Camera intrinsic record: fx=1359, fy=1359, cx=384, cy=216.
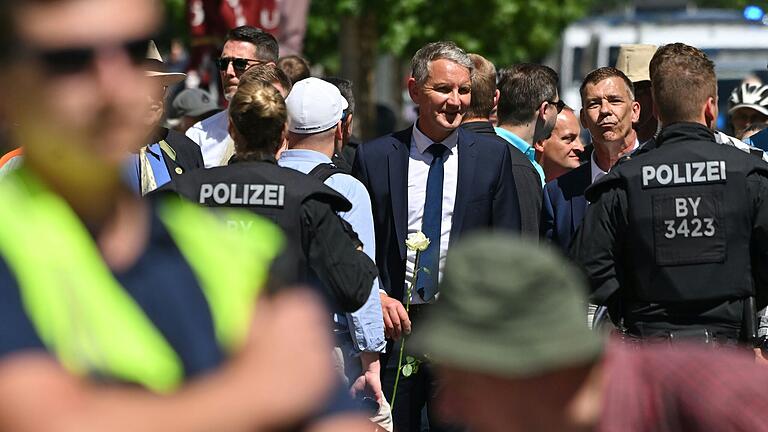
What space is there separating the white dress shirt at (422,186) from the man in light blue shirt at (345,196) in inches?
16.9

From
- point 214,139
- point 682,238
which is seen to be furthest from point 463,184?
point 214,139

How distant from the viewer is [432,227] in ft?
19.8

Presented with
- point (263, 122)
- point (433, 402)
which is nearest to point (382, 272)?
point (433, 402)

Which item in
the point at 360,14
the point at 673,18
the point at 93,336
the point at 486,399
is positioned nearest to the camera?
the point at 93,336

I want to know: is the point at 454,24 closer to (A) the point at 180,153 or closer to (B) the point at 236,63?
(B) the point at 236,63

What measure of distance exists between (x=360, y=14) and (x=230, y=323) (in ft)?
71.4

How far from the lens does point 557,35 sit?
26750mm

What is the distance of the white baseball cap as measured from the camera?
5637 mm

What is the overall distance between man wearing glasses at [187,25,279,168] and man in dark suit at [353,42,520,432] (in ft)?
3.63

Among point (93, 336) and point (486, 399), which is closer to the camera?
point (93, 336)

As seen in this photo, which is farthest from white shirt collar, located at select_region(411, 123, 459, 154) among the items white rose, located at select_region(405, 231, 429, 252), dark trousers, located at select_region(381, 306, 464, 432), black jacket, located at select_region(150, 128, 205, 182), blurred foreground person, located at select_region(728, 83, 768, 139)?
blurred foreground person, located at select_region(728, 83, 768, 139)

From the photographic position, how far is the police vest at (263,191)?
4.49 m

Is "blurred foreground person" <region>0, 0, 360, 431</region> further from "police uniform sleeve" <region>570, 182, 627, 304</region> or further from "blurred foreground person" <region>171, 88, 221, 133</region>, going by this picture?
"blurred foreground person" <region>171, 88, 221, 133</region>

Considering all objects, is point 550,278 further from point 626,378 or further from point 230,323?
point 230,323
